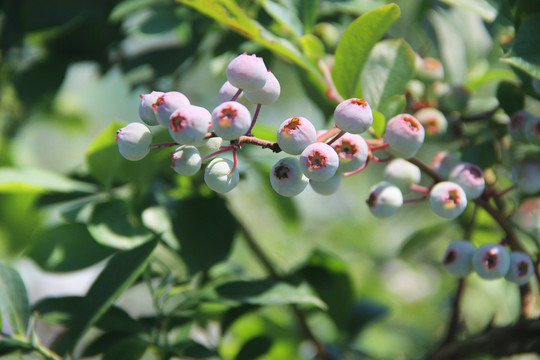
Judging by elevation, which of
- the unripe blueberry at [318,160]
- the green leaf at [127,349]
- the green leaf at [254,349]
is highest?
the unripe blueberry at [318,160]

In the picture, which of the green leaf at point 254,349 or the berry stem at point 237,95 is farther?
the green leaf at point 254,349

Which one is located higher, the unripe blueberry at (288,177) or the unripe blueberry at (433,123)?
the unripe blueberry at (288,177)

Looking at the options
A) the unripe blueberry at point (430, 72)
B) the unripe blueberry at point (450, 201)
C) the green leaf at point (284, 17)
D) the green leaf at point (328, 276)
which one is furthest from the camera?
the green leaf at point (328, 276)

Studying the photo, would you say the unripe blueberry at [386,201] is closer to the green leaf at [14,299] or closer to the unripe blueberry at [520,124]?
the unripe blueberry at [520,124]

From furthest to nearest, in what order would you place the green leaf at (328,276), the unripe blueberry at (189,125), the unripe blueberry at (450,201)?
the green leaf at (328,276), the unripe blueberry at (450,201), the unripe blueberry at (189,125)

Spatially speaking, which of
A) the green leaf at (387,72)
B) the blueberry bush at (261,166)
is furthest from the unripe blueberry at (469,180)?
the green leaf at (387,72)

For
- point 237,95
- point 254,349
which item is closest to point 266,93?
point 237,95

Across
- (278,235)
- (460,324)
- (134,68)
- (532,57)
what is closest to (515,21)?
(532,57)

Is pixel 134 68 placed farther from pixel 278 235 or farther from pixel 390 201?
pixel 278 235
